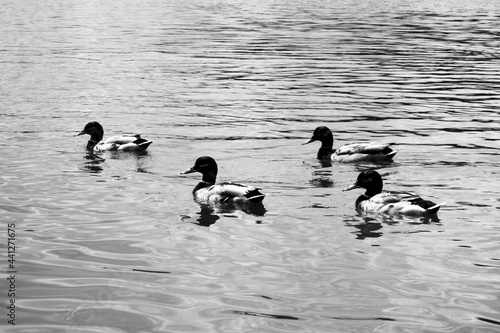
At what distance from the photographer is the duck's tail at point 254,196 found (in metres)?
17.3

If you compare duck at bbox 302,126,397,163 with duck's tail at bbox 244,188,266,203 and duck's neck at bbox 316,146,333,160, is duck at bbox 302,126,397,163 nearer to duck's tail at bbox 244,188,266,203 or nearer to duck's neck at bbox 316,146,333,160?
duck's neck at bbox 316,146,333,160

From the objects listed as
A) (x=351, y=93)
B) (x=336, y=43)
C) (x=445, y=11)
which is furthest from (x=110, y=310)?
(x=445, y=11)

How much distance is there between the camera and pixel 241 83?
37.7m

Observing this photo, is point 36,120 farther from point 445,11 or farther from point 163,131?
point 445,11

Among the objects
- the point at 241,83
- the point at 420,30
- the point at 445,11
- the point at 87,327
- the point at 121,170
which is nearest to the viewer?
the point at 87,327

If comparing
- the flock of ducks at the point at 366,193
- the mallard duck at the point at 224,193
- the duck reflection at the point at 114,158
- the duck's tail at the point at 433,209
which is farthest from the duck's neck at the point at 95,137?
the duck's tail at the point at 433,209

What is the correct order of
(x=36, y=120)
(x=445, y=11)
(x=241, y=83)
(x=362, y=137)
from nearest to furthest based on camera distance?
1. (x=362, y=137)
2. (x=36, y=120)
3. (x=241, y=83)
4. (x=445, y=11)

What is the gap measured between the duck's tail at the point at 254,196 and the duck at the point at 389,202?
1.78 metres

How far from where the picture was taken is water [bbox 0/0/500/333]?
12.3 metres

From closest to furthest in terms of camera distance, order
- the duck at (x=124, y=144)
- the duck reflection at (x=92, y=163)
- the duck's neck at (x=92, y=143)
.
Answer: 1. the duck reflection at (x=92, y=163)
2. the duck at (x=124, y=144)
3. the duck's neck at (x=92, y=143)

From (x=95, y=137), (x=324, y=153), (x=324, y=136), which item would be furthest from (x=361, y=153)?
(x=95, y=137)

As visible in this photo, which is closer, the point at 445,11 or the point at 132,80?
the point at 132,80

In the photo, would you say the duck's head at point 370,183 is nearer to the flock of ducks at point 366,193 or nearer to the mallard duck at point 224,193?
the flock of ducks at point 366,193

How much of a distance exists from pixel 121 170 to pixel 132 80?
58.0 ft
